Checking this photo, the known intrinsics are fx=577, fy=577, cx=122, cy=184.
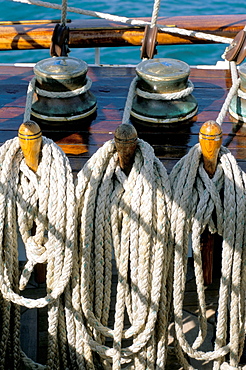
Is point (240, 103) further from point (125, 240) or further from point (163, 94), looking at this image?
point (125, 240)

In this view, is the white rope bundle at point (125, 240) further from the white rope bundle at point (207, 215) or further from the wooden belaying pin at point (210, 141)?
the wooden belaying pin at point (210, 141)

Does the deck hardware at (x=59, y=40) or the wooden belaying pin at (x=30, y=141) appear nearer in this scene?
the wooden belaying pin at (x=30, y=141)

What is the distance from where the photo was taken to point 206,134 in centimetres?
200

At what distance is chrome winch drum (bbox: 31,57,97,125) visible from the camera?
260 cm

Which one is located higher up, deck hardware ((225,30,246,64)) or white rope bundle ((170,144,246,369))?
deck hardware ((225,30,246,64))

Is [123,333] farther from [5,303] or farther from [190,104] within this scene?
[190,104]

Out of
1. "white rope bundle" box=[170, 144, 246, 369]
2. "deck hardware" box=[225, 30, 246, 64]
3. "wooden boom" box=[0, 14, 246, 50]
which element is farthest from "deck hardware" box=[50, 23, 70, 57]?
"white rope bundle" box=[170, 144, 246, 369]

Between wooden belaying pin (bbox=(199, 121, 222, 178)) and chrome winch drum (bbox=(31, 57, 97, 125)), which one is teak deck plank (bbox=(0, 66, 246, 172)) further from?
wooden belaying pin (bbox=(199, 121, 222, 178))

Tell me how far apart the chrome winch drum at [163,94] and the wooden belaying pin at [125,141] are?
0.61 m

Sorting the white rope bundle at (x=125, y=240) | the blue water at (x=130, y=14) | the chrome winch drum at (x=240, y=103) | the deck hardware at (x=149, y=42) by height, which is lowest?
the blue water at (x=130, y=14)

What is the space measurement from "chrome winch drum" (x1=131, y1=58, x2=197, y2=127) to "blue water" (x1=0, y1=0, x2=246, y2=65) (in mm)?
4992

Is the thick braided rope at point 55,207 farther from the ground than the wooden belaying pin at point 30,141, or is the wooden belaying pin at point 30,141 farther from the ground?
the wooden belaying pin at point 30,141

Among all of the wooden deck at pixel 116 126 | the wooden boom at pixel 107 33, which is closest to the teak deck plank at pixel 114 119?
the wooden deck at pixel 116 126

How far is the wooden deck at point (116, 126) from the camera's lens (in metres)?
2.50
